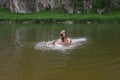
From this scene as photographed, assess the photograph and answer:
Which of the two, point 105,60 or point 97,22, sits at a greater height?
point 105,60

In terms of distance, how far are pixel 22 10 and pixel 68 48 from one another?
48656 mm

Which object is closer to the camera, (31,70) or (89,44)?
(31,70)

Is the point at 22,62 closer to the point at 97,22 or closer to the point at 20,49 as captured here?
the point at 20,49

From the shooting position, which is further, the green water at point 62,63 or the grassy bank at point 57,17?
the grassy bank at point 57,17

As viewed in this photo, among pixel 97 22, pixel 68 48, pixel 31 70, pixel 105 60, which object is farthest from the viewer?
pixel 97 22

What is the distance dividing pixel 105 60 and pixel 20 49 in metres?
8.21

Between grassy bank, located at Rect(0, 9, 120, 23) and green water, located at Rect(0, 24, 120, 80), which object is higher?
green water, located at Rect(0, 24, 120, 80)

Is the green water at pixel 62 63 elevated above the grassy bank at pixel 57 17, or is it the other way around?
the green water at pixel 62 63

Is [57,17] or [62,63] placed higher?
[62,63]

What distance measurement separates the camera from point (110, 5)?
71.8 m

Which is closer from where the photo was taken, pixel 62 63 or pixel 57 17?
pixel 62 63

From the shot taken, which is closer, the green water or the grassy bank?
the green water

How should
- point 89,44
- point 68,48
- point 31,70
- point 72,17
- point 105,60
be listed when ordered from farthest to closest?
point 72,17
point 89,44
point 68,48
point 105,60
point 31,70

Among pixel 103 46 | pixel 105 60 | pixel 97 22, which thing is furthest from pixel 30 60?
pixel 97 22
